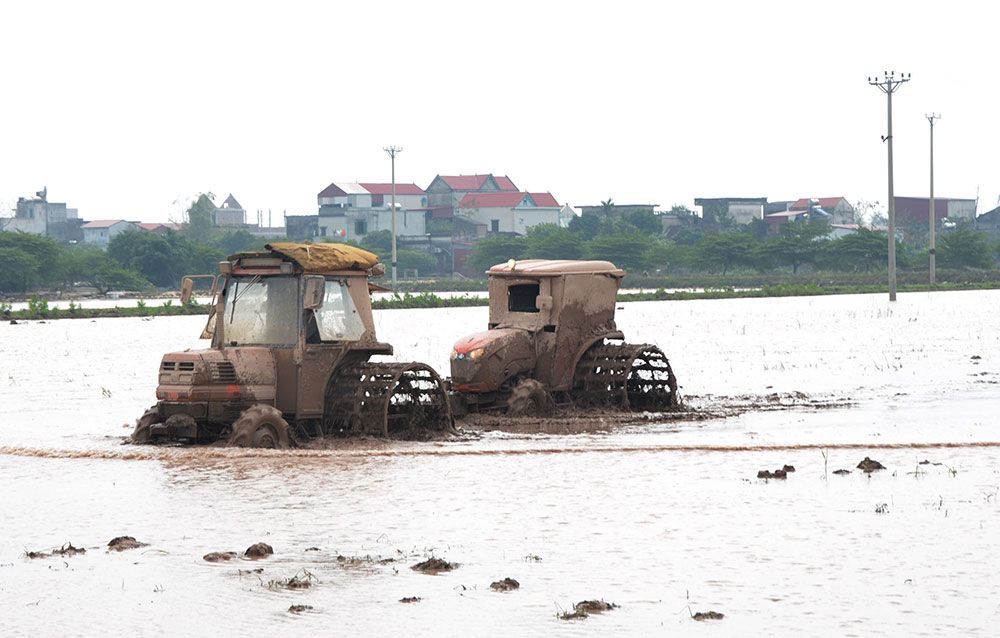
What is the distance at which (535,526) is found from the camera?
13328mm

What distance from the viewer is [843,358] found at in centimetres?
3641

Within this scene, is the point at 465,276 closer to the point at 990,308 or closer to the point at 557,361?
the point at 990,308

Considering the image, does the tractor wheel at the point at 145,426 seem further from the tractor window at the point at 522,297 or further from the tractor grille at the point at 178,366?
the tractor window at the point at 522,297

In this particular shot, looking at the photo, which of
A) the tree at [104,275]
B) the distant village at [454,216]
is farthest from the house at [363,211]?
the tree at [104,275]

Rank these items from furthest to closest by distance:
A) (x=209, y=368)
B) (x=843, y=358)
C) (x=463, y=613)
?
(x=843, y=358), (x=209, y=368), (x=463, y=613)

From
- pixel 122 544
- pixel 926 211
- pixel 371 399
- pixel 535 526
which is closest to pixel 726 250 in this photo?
pixel 926 211

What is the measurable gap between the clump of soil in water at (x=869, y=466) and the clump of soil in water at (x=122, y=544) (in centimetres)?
736

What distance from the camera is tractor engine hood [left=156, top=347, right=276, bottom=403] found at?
1731cm

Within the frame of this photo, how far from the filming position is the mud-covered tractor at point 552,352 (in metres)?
21.6

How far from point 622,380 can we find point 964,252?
334 feet

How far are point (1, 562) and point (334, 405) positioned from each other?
673cm

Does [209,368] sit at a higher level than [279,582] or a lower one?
higher

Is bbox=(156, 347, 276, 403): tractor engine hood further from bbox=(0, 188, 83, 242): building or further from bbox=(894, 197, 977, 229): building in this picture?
bbox=(0, 188, 83, 242): building

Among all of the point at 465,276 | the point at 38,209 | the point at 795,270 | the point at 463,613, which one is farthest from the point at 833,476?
the point at 38,209
